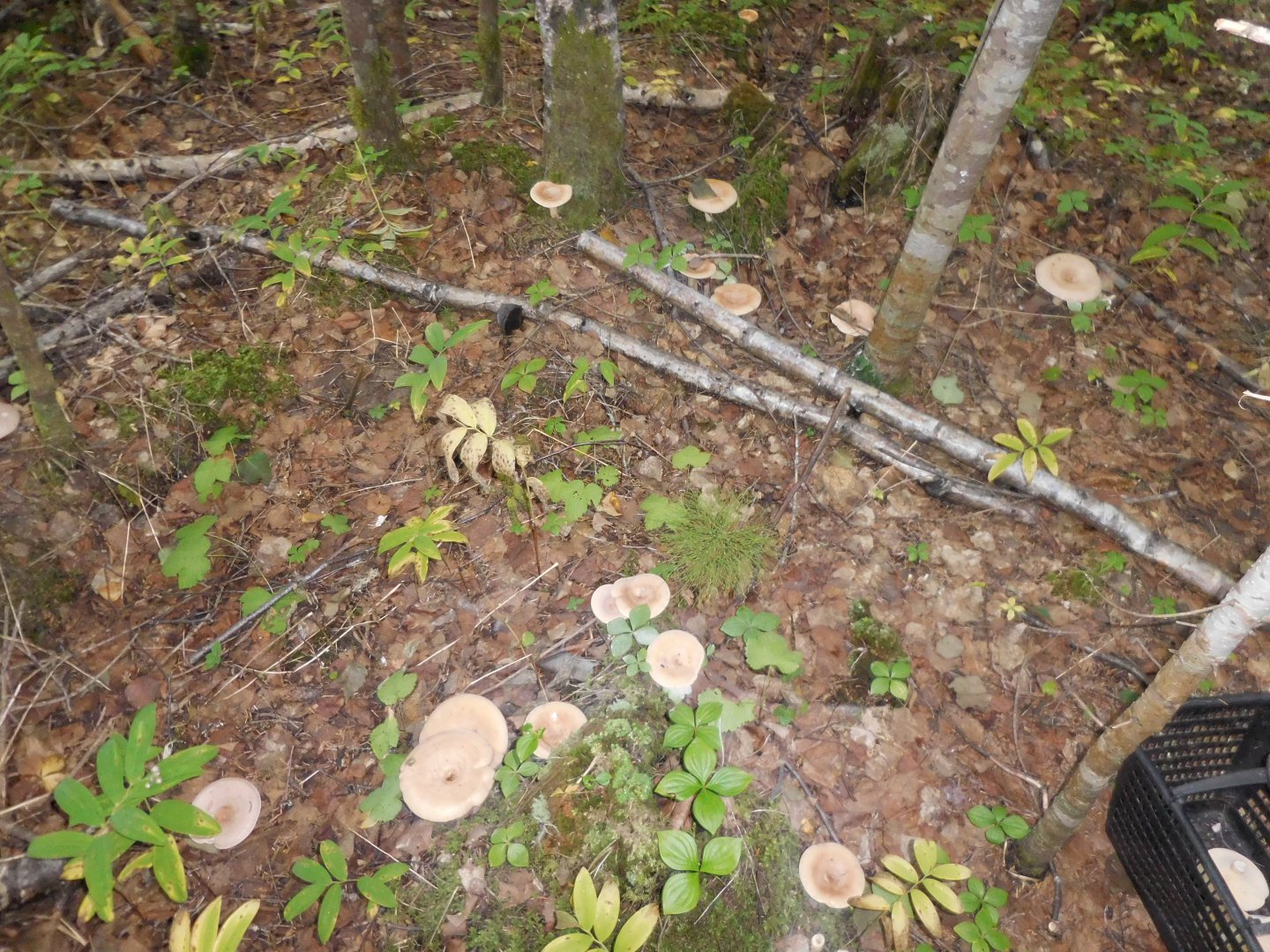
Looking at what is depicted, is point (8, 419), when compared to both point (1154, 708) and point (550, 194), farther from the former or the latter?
point (1154, 708)

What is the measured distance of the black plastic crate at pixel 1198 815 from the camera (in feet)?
9.20

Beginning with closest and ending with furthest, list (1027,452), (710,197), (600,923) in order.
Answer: (600,923) → (1027,452) → (710,197)

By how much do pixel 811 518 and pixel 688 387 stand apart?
1.13m

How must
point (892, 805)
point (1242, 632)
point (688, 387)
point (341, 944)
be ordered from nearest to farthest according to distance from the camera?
point (1242, 632) < point (341, 944) < point (892, 805) < point (688, 387)

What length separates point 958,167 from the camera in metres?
3.43

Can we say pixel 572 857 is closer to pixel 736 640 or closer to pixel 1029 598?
pixel 736 640

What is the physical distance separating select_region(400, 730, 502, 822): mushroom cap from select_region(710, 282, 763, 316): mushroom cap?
2.97 m

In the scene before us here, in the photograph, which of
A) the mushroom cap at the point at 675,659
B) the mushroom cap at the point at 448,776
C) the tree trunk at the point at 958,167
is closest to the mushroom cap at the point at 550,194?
the tree trunk at the point at 958,167

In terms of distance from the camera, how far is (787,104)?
227 inches

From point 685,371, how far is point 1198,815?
3.50 meters

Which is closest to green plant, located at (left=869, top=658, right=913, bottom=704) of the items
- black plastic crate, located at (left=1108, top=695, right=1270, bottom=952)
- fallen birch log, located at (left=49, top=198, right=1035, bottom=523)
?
black plastic crate, located at (left=1108, top=695, right=1270, bottom=952)

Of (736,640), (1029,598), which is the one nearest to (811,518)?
(736,640)

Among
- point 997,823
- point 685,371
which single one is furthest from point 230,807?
point 997,823

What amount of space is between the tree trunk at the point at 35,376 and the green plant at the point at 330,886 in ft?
8.55
